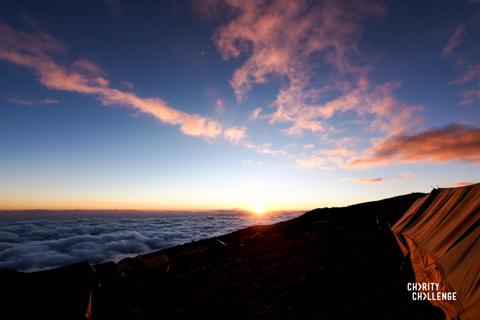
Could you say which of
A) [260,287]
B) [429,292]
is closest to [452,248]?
[429,292]

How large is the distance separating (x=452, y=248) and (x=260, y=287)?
7099 mm

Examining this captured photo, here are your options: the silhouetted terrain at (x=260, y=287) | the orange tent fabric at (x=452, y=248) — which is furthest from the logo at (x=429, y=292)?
the silhouetted terrain at (x=260, y=287)

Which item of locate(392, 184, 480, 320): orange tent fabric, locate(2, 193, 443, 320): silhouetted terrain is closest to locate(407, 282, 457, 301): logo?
locate(392, 184, 480, 320): orange tent fabric

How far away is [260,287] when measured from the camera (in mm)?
10992

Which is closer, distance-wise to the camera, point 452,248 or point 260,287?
point 452,248

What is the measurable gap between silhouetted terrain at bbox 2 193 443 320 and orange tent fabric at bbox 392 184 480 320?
41.1 inches

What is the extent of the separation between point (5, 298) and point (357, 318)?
899 cm

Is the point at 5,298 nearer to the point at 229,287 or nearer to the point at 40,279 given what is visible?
the point at 40,279

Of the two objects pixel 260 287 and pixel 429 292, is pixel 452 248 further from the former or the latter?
pixel 260 287

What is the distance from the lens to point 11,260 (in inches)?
1419

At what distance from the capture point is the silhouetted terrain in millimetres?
7312

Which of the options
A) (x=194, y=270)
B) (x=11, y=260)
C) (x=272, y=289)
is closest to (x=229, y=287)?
(x=272, y=289)

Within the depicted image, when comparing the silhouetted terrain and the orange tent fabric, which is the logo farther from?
the silhouetted terrain

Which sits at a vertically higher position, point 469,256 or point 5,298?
point 469,256
